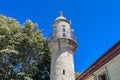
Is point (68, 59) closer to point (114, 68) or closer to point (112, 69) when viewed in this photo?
point (112, 69)

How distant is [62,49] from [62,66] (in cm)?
170

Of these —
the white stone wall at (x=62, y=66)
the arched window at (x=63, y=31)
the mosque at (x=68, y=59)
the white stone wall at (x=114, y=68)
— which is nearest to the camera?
the white stone wall at (x=114, y=68)

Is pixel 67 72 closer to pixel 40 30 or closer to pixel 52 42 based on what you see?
pixel 52 42

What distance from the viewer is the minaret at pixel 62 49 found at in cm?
1762

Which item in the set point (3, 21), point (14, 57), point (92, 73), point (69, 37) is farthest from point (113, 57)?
point (3, 21)

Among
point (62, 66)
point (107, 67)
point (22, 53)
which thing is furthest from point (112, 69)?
point (22, 53)

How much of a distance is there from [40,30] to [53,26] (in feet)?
14.1

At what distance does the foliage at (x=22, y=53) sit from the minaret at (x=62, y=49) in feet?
10.3

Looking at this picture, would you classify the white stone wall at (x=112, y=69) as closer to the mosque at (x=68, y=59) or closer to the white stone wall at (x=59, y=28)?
the mosque at (x=68, y=59)

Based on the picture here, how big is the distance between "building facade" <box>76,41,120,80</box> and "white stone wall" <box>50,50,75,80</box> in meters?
2.33

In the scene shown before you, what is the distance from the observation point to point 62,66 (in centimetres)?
1781

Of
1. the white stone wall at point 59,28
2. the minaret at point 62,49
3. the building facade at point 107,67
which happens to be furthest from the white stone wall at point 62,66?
the building facade at point 107,67

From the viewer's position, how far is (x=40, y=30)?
24969 mm

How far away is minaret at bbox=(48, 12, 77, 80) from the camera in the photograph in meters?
17.6
